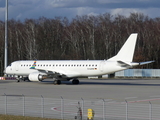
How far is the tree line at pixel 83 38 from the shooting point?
8475cm

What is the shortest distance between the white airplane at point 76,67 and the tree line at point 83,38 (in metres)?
32.4

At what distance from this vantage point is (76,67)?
4491cm

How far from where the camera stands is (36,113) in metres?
17.3

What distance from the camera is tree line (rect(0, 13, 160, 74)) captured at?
84.8 metres

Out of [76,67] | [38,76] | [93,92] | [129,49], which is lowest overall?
[93,92]

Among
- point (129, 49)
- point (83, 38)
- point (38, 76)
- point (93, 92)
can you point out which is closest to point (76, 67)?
point (38, 76)

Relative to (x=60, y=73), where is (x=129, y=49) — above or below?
above

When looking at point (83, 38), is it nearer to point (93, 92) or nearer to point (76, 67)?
point (76, 67)

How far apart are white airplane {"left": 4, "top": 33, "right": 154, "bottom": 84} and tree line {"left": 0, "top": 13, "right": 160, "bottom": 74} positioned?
32.4 metres

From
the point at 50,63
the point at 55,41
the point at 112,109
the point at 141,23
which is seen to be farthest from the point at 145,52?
the point at 112,109

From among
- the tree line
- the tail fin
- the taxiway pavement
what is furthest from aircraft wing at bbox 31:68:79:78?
the tree line

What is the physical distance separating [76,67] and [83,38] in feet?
151

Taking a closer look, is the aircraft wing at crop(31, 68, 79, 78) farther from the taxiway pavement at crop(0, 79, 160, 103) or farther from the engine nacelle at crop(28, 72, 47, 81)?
the taxiway pavement at crop(0, 79, 160, 103)

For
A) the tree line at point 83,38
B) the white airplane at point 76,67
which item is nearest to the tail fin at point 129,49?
the white airplane at point 76,67
